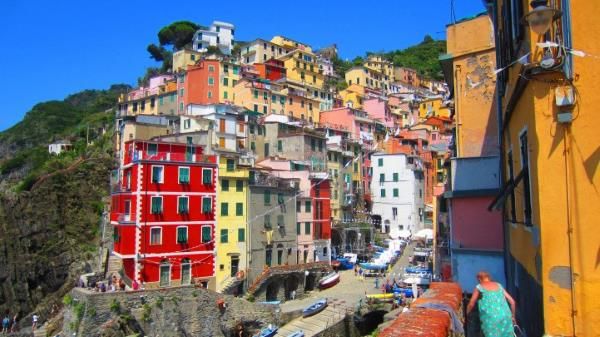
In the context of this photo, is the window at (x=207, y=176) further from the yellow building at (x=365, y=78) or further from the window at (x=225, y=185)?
the yellow building at (x=365, y=78)

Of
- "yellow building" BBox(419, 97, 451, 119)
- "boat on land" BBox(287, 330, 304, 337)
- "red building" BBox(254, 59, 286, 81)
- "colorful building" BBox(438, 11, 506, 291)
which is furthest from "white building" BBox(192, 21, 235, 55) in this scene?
"colorful building" BBox(438, 11, 506, 291)

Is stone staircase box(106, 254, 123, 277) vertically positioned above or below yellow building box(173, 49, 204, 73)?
below

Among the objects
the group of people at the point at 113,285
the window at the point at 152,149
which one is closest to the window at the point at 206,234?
the group of people at the point at 113,285

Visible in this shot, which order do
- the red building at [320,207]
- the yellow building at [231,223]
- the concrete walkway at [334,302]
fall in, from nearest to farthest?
the concrete walkway at [334,302] < the yellow building at [231,223] < the red building at [320,207]

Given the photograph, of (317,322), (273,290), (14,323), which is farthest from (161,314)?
(14,323)

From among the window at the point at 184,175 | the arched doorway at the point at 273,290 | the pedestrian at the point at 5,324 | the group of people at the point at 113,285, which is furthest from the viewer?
the arched doorway at the point at 273,290

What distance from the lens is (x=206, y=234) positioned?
39.8 m

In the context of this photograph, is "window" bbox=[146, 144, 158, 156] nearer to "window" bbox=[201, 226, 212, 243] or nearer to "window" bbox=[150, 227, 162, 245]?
"window" bbox=[150, 227, 162, 245]

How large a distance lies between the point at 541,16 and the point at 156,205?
112 ft

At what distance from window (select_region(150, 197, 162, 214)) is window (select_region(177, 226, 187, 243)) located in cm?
220

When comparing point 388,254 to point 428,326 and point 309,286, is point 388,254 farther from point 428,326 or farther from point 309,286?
point 428,326

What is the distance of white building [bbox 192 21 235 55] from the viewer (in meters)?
102

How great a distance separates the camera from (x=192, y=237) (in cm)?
3888

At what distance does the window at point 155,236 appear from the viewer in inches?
1435
